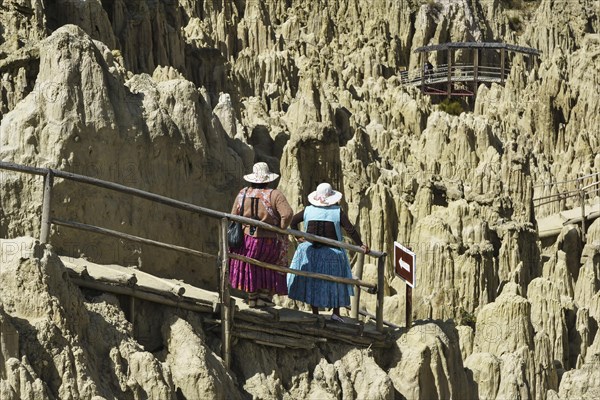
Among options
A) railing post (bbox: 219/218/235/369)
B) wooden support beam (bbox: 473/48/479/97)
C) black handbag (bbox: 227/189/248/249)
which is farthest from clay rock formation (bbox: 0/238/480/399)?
wooden support beam (bbox: 473/48/479/97)

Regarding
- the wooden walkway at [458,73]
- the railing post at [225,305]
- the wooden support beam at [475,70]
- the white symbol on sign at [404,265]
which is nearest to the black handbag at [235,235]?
the railing post at [225,305]

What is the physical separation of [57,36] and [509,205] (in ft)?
59.2

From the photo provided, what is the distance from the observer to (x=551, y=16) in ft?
195

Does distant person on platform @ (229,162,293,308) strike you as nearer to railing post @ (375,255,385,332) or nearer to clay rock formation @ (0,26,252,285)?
railing post @ (375,255,385,332)

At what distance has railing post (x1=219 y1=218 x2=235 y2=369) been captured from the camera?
1339 cm

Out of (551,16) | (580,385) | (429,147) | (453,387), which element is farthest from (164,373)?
(551,16)

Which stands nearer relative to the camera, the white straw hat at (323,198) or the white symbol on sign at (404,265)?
the white symbol on sign at (404,265)

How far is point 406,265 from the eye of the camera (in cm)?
1432

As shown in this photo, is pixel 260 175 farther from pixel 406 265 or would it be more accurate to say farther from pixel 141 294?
pixel 141 294

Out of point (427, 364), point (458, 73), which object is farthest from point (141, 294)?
point (458, 73)

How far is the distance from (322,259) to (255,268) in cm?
65

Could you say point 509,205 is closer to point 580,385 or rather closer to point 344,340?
point 580,385

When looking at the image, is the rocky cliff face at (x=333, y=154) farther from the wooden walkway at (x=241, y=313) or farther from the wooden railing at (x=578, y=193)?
the wooden railing at (x=578, y=193)

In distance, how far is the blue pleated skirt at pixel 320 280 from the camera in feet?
47.3
